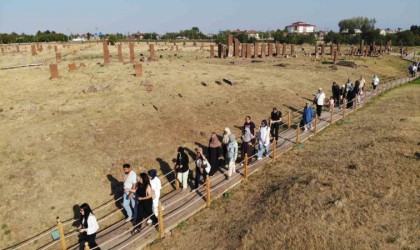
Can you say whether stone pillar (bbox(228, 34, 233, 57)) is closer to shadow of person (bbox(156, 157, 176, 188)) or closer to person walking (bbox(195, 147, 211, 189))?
shadow of person (bbox(156, 157, 176, 188))

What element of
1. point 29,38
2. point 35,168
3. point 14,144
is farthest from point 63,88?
point 29,38

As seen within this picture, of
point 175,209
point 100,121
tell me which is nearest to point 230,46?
point 100,121

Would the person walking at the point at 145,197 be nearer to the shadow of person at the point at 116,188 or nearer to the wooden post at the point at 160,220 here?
the wooden post at the point at 160,220

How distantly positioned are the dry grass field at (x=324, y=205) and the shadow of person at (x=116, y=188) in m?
3.18

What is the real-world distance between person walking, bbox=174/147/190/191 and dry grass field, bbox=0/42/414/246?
8.02 feet

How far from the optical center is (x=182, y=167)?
11.5 meters

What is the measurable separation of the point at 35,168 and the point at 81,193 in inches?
103

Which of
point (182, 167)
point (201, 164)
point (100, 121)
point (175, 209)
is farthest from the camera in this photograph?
point (100, 121)

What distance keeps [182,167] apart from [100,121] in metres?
8.02

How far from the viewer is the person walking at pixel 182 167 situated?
442 inches

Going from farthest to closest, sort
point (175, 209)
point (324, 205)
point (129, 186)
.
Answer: point (175, 209), point (324, 205), point (129, 186)

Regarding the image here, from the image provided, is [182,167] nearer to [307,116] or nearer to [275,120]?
[275,120]

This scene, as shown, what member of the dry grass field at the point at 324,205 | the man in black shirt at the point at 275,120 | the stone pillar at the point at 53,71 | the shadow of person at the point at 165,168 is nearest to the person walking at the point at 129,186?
the dry grass field at the point at 324,205

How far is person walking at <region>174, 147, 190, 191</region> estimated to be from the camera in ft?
36.8
